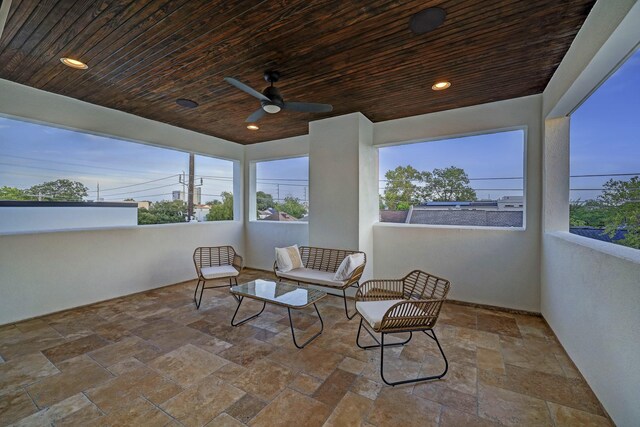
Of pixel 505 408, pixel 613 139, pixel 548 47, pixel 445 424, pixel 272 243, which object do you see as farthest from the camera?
pixel 272 243

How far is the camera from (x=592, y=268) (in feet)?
6.28

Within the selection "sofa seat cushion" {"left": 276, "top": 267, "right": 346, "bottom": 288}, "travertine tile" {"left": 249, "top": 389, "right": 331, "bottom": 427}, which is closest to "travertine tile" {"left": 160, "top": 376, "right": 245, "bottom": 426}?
"travertine tile" {"left": 249, "top": 389, "right": 331, "bottom": 427}

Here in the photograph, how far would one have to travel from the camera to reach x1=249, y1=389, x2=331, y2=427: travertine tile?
1606 mm

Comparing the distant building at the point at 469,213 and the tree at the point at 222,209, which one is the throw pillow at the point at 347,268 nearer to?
the distant building at the point at 469,213

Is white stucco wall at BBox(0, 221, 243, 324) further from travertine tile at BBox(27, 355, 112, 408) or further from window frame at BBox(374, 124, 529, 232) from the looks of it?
window frame at BBox(374, 124, 529, 232)

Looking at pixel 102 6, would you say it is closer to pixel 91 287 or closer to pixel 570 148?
pixel 91 287

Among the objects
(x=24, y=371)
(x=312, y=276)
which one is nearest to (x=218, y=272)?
(x=312, y=276)

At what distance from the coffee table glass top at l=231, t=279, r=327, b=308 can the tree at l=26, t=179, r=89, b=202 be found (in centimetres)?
271

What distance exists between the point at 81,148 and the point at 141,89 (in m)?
1.43

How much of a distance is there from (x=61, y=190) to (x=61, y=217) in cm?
38

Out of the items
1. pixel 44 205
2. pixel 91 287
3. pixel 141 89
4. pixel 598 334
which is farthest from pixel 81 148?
pixel 598 334

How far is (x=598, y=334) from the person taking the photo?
5.95 ft

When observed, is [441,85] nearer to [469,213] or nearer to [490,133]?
[490,133]

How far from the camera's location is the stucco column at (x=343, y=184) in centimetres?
385
